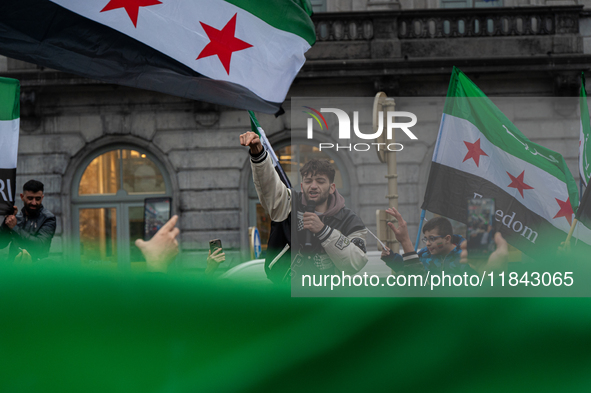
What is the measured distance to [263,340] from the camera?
1625mm

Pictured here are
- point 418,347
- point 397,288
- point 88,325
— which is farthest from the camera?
point 397,288

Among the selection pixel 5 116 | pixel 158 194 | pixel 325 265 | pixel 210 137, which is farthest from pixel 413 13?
pixel 325 265

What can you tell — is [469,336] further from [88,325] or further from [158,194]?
[158,194]

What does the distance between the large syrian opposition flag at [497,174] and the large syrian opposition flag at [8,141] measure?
123 inches

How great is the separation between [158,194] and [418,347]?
33.8 ft

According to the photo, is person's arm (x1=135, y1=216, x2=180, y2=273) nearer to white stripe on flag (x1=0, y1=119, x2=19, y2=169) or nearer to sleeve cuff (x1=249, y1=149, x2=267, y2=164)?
sleeve cuff (x1=249, y1=149, x2=267, y2=164)

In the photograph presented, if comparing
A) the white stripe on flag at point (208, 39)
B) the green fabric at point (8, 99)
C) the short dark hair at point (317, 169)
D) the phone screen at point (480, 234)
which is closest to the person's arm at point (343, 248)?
the short dark hair at point (317, 169)

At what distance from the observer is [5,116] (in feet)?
13.5

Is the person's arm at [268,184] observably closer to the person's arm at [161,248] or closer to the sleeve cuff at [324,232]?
the sleeve cuff at [324,232]

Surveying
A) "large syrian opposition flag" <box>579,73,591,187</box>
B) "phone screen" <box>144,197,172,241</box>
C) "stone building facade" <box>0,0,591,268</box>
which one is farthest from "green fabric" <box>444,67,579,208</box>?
"phone screen" <box>144,197,172,241</box>

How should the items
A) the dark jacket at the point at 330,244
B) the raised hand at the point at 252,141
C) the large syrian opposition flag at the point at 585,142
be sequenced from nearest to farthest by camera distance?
1. the dark jacket at the point at 330,244
2. the raised hand at the point at 252,141
3. the large syrian opposition flag at the point at 585,142

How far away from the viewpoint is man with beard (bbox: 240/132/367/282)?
220cm

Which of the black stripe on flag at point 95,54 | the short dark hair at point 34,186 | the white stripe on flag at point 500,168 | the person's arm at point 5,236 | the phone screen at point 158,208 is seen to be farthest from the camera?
the phone screen at point 158,208

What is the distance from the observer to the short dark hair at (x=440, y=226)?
2.50 m
